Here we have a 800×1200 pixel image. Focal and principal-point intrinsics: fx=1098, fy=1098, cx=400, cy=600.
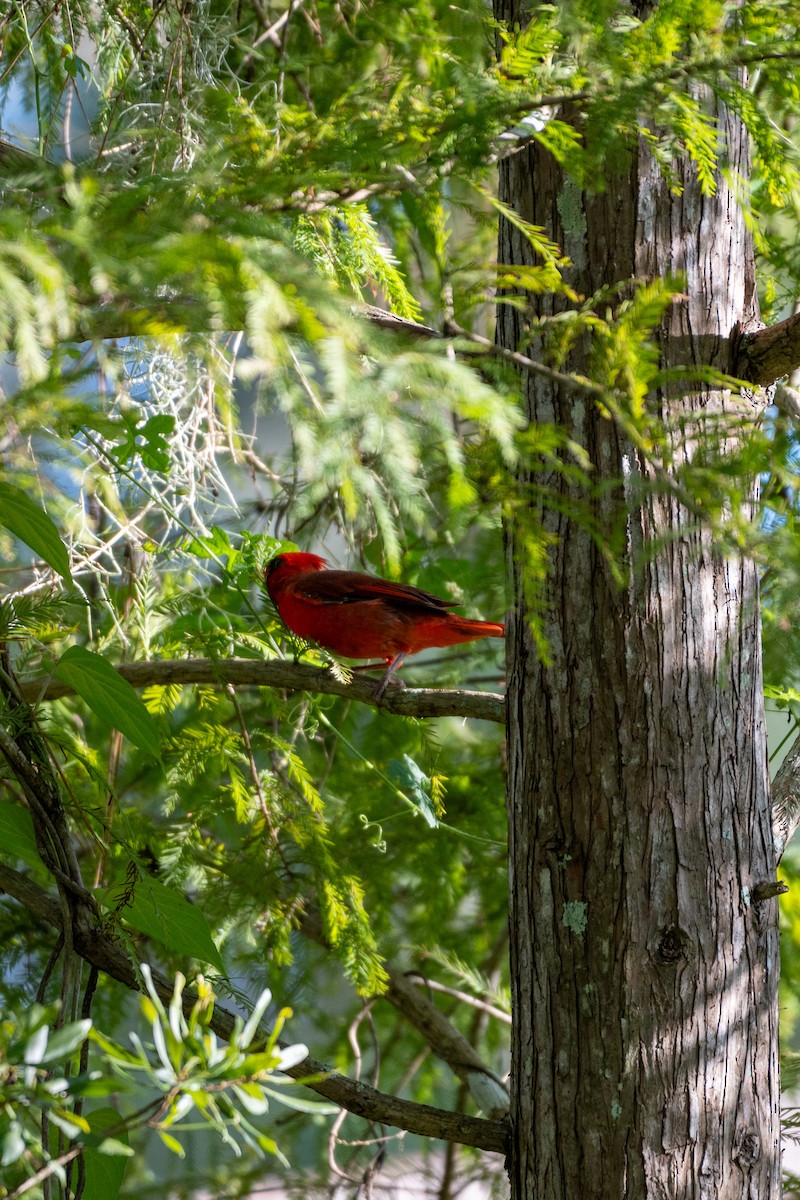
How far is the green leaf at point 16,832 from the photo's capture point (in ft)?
4.91

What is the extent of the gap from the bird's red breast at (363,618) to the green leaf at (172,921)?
101cm

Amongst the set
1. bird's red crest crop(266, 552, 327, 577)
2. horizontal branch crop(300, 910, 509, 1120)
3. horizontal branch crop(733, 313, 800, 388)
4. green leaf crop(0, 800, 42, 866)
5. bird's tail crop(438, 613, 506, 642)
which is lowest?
horizontal branch crop(300, 910, 509, 1120)

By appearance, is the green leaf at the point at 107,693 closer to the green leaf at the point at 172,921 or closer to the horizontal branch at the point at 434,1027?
the green leaf at the point at 172,921

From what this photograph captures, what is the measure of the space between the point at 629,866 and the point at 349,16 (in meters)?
2.34

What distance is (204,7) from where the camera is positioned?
2283 millimetres

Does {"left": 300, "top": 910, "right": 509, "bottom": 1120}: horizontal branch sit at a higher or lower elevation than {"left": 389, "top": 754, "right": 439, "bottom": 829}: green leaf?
lower

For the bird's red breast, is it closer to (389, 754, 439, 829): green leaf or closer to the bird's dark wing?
the bird's dark wing

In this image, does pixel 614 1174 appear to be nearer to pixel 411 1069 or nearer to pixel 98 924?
pixel 98 924

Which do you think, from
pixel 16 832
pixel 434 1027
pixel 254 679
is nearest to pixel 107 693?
pixel 16 832

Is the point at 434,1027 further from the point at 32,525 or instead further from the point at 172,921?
the point at 32,525

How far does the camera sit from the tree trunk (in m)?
1.49

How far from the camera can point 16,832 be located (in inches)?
59.6

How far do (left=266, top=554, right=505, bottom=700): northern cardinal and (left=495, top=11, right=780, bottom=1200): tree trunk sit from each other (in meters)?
0.78

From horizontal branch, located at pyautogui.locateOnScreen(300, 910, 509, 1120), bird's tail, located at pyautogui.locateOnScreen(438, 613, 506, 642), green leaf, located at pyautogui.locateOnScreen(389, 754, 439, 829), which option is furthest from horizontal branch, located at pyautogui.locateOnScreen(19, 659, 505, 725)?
horizontal branch, located at pyautogui.locateOnScreen(300, 910, 509, 1120)
